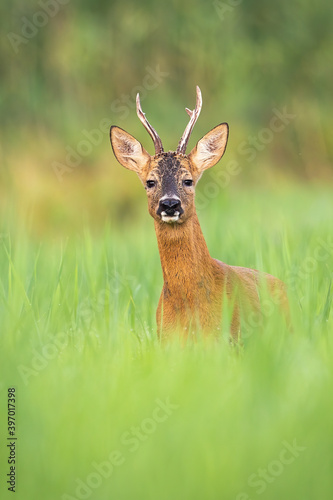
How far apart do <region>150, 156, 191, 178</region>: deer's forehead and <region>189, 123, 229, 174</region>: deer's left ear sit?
3.8 inches

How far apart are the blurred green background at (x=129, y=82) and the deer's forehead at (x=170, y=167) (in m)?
8.92

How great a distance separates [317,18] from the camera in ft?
48.0

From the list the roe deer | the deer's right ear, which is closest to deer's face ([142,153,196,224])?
the roe deer

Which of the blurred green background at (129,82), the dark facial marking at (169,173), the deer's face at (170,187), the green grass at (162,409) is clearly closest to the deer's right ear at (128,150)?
the deer's face at (170,187)

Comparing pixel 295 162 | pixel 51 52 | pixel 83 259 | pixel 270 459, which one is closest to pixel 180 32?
pixel 51 52

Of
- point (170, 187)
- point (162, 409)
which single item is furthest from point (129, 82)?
point (162, 409)

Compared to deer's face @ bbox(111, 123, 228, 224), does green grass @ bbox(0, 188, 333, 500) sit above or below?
below

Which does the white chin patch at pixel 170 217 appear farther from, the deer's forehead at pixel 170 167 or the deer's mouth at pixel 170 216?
the deer's forehead at pixel 170 167

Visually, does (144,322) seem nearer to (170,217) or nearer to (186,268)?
(186,268)

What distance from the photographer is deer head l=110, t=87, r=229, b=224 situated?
416 centimetres

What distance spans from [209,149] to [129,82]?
37.9 feet

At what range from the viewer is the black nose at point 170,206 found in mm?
4102

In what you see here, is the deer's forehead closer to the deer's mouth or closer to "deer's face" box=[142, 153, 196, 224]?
"deer's face" box=[142, 153, 196, 224]

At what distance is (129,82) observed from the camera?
15.9 metres
